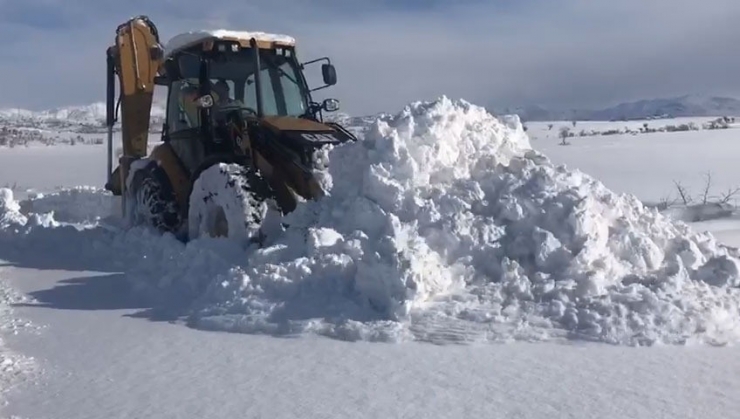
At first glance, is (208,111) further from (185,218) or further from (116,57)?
(116,57)

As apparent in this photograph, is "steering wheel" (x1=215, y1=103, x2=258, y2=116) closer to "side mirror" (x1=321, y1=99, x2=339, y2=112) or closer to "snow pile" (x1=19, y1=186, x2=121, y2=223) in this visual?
"side mirror" (x1=321, y1=99, x2=339, y2=112)

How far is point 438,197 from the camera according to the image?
665cm

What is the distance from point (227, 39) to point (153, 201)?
1954mm

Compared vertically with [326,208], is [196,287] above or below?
below

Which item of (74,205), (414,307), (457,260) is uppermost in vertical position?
(457,260)

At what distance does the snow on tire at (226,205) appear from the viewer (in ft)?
24.7

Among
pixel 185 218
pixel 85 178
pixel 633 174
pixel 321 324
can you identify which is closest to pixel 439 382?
pixel 321 324

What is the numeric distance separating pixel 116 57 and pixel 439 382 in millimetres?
7907

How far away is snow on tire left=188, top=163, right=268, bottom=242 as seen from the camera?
296 inches

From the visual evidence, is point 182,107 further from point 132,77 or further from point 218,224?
point 218,224

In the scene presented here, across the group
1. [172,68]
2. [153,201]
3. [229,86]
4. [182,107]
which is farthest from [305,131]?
[153,201]

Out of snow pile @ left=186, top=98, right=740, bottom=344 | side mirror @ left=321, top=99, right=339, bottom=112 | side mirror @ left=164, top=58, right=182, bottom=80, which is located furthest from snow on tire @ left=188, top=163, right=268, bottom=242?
side mirror @ left=321, top=99, right=339, bottom=112

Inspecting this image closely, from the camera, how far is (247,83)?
30.1ft

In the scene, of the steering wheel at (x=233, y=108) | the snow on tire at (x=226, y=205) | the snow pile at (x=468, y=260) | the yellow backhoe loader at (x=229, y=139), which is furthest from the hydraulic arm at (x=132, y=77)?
the snow pile at (x=468, y=260)
